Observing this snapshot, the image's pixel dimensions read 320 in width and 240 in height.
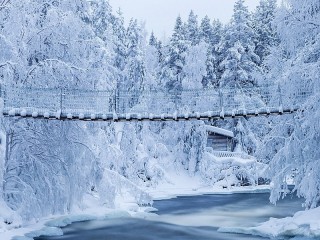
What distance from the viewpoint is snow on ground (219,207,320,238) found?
534 inches

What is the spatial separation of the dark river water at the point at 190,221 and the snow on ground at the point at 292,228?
22.5 inches

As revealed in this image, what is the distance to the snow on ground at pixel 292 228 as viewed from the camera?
13.6m

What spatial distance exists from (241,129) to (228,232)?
20.7 metres

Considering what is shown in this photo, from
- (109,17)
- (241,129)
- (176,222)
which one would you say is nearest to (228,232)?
(176,222)

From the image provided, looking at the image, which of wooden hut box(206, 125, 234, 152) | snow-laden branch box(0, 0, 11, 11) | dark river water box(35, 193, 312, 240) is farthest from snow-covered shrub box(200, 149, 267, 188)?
snow-laden branch box(0, 0, 11, 11)

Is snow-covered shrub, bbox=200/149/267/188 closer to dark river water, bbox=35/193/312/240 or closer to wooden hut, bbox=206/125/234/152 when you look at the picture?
wooden hut, bbox=206/125/234/152

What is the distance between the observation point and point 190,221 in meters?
18.9

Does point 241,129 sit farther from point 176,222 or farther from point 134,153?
point 176,222

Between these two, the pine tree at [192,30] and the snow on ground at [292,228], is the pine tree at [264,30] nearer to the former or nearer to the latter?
the pine tree at [192,30]

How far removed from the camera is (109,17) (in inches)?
1592

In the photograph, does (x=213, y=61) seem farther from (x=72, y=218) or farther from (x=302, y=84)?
(x=72, y=218)

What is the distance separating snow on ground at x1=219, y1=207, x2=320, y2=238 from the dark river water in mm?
571

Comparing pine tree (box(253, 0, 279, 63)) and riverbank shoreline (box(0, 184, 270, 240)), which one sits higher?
pine tree (box(253, 0, 279, 63))

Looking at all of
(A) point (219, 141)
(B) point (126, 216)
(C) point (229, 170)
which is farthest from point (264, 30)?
(B) point (126, 216)
